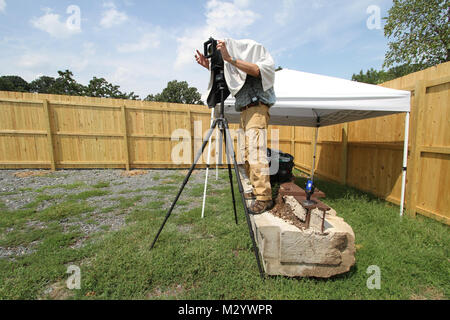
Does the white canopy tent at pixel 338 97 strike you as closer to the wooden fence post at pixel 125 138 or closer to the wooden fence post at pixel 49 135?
the wooden fence post at pixel 125 138

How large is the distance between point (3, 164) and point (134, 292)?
23.1 feet

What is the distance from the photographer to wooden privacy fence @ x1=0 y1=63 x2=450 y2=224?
2443 mm

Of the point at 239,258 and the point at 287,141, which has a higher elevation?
the point at 287,141

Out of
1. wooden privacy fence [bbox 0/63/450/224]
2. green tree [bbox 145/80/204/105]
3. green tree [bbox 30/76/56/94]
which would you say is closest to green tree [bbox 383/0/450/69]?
wooden privacy fence [bbox 0/63/450/224]

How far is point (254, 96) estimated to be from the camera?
1628 mm

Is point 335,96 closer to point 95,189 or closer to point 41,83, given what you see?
point 95,189

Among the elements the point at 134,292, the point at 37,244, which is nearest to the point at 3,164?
the point at 37,244

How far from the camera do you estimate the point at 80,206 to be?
9.93ft

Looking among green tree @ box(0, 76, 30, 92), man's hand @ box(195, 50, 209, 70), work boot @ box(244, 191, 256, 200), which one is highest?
green tree @ box(0, 76, 30, 92)

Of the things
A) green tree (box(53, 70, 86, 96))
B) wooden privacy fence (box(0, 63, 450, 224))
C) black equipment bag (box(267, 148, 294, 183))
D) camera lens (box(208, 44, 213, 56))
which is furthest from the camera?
green tree (box(53, 70, 86, 96))

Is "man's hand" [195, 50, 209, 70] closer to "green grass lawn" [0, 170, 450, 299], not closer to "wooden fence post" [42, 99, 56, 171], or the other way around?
"green grass lawn" [0, 170, 450, 299]

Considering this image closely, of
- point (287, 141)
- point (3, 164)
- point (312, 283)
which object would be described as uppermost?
point (287, 141)

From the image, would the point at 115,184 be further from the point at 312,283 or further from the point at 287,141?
the point at 287,141

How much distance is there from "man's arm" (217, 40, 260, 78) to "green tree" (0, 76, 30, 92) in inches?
1541
